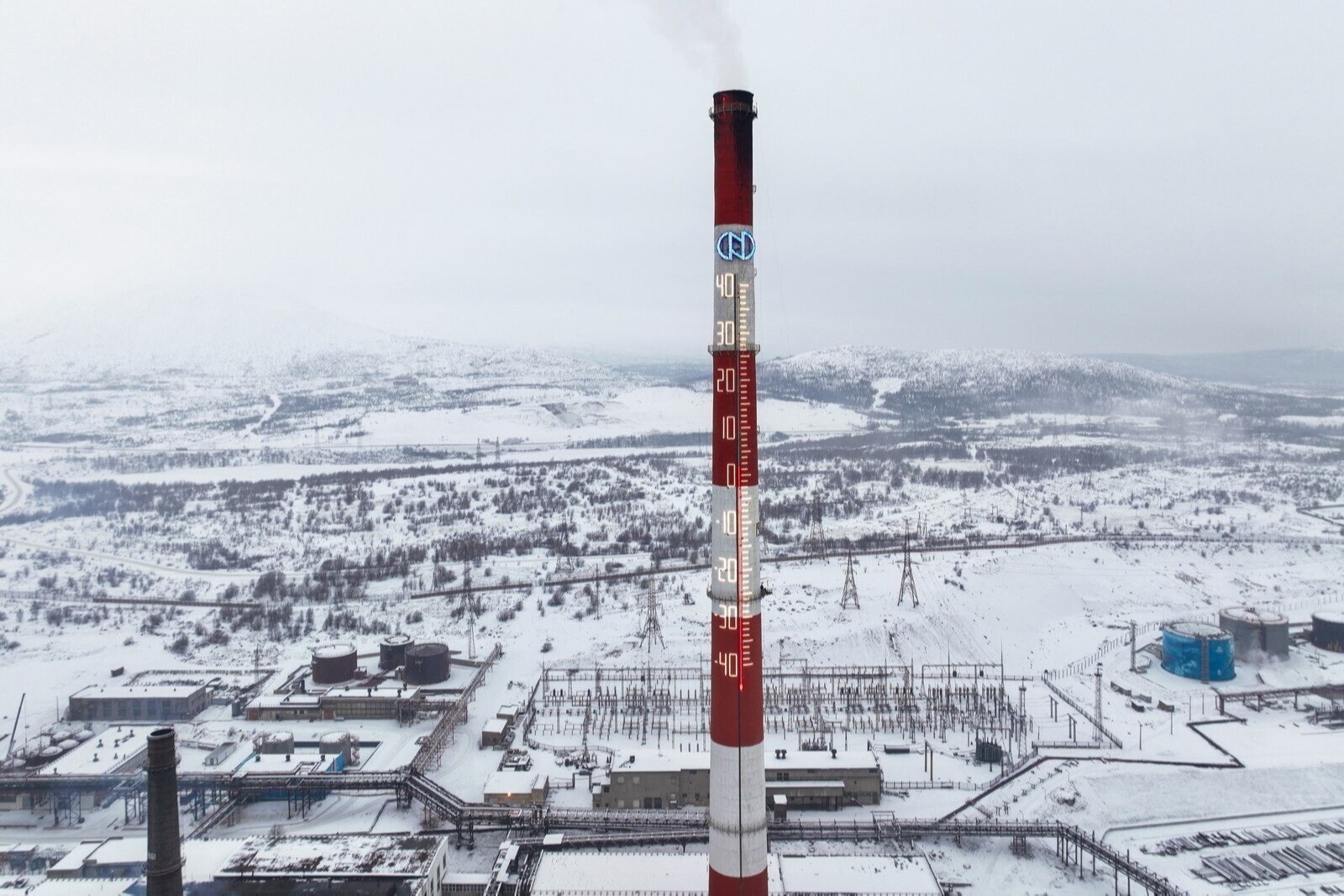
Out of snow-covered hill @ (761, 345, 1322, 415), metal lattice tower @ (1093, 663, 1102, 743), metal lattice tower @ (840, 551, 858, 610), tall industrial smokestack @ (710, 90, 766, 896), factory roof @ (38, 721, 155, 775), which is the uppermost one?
snow-covered hill @ (761, 345, 1322, 415)

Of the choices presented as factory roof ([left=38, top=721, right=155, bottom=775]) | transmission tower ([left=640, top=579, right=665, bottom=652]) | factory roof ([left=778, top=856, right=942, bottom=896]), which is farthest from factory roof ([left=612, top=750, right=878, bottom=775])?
factory roof ([left=38, top=721, right=155, bottom=775])

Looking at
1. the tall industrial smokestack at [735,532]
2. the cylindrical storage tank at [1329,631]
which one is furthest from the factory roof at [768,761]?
the cylindrical storage tank at [1329,631]

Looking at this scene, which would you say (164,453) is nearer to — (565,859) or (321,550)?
(321,550)

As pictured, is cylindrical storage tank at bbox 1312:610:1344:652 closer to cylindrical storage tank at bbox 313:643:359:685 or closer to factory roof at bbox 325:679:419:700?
factory roof at bbox 325:679:419:700

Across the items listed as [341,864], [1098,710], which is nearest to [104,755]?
[341,864]

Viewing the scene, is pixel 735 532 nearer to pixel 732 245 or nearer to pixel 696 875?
pixel 732 245
